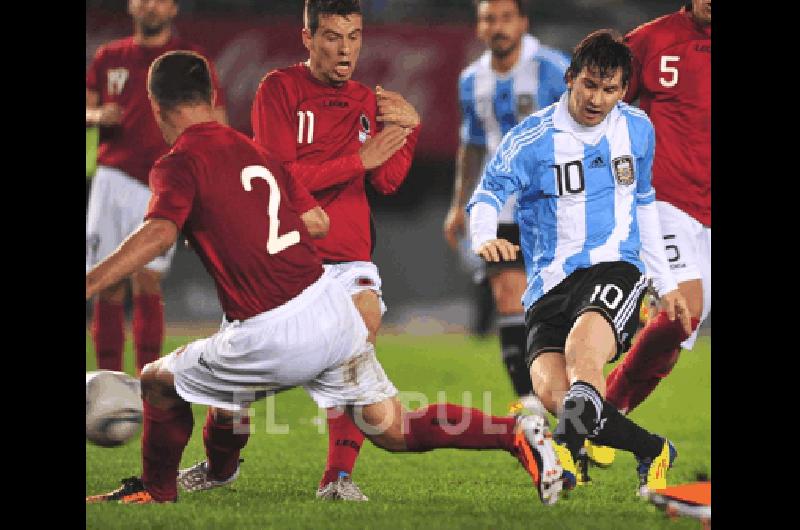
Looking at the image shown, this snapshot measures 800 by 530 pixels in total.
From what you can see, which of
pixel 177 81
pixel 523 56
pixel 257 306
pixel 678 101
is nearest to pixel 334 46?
pixel 177 81

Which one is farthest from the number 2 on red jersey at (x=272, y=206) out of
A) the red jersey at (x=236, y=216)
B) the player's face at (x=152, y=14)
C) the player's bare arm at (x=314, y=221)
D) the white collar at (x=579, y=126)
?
the player's face at (x=152, y=14)

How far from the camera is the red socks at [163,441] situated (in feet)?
16.8

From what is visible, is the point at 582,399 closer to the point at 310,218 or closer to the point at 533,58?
the point at 310,218

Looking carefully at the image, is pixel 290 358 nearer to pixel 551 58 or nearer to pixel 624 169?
pixel 624 169

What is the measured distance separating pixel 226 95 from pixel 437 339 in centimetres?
394

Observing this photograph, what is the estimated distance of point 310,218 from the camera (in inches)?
198

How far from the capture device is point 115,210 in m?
8.30

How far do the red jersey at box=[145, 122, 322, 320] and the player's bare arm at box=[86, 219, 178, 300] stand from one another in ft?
0.29

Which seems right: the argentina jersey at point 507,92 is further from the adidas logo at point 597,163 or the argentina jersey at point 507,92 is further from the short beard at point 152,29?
the short beard at point 152,29

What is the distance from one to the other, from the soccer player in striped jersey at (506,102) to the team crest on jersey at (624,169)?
1660 mm

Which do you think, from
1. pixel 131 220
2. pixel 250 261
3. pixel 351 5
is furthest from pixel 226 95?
pixel 250 261

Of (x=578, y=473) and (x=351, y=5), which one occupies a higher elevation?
(x=351, y=5)

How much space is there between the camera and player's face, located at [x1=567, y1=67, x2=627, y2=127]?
213 inches

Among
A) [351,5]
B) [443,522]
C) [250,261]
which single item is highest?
[351,5]
